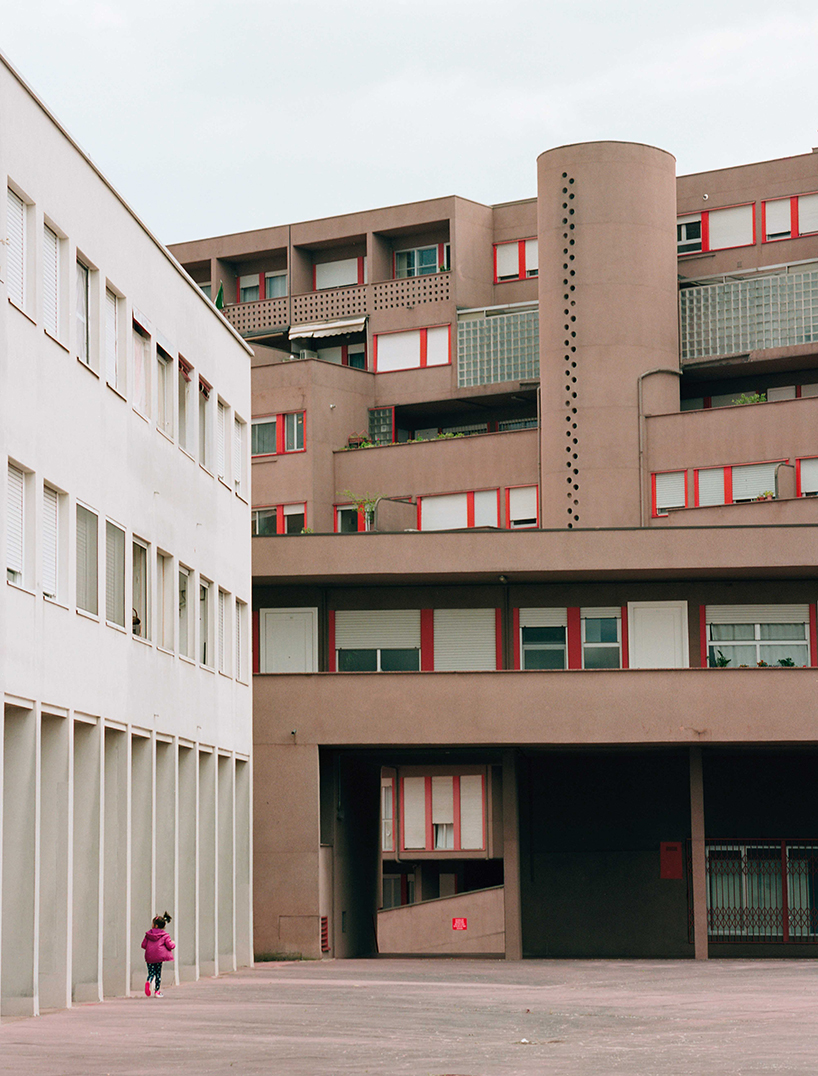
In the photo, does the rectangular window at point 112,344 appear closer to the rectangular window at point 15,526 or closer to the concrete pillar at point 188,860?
the rectangular window at point 15,526

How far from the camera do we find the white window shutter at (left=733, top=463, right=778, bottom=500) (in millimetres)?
43500

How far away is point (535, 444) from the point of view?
4644 cm

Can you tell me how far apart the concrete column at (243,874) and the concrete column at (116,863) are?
7.33 meters

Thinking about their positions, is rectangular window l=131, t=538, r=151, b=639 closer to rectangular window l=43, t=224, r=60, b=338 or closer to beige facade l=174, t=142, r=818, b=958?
rectangular window l=43, t=224, r=60, b=338

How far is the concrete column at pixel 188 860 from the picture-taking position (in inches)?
1081

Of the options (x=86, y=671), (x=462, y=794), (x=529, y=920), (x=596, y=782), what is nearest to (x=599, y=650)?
(x=596, y=782)

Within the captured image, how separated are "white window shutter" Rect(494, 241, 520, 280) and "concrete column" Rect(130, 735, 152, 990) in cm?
3065

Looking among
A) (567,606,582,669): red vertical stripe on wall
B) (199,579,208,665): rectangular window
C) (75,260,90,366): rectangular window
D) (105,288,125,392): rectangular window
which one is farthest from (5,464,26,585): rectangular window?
(567,606,582,669): red vertical stripe on wall

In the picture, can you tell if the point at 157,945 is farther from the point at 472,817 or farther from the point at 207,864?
the point at 472,817

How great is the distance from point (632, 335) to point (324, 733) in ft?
54.1

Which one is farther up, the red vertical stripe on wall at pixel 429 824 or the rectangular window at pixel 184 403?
the rectangular window at pixel 184 403

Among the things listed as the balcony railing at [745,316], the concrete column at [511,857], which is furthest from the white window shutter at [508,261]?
the concrete column at [511,857]

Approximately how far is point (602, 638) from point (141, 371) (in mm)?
13383

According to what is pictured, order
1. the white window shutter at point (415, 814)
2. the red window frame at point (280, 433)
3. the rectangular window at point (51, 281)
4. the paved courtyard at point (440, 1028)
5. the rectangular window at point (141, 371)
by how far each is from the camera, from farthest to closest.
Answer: the white window shutter at point (415, 814)
the red window frame at point (280, 433)
the rectangular window at point (141, 371)
the rectangular window at point (51, 281)
the paved courtyard at point (440, 1028)
